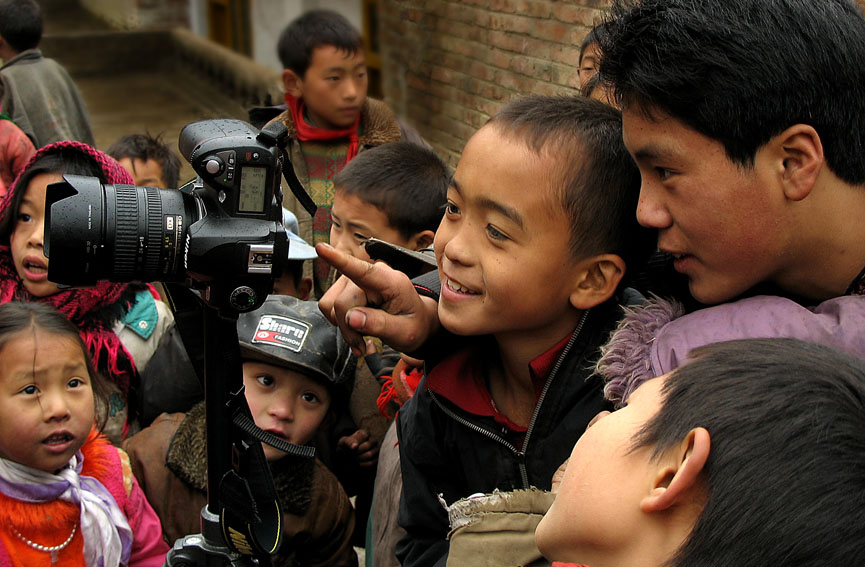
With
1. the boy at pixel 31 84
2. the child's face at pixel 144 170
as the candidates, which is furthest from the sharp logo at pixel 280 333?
the boy at pixel 31 84

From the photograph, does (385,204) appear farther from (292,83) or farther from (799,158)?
(799,158)

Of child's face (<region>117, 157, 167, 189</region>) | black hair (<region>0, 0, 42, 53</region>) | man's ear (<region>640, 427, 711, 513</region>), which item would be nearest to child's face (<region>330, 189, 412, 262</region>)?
child's face (<region>117, 157, 167, 189</region>)

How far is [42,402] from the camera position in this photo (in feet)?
6.36

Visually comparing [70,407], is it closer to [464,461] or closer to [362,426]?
[362,426]

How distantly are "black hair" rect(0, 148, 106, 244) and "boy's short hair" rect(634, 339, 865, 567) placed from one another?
83.0 inches

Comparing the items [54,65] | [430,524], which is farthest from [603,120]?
[54,65]

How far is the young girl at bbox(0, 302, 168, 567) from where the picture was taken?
74.8 inches

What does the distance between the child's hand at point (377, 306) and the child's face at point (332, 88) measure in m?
2.11

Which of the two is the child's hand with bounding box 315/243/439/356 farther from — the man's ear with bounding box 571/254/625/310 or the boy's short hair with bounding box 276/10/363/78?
the boy's short hair with bounding box 276/10/363/78

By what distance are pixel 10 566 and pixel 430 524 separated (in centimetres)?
98

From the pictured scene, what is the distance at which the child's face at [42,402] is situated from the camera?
190 centimetres

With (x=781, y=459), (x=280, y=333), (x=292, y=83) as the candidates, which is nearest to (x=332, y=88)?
(x=292, y=83)

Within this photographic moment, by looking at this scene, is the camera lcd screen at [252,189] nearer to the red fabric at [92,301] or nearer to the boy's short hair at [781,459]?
the boy's short hair at [781,459]

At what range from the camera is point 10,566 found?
6.17ft
